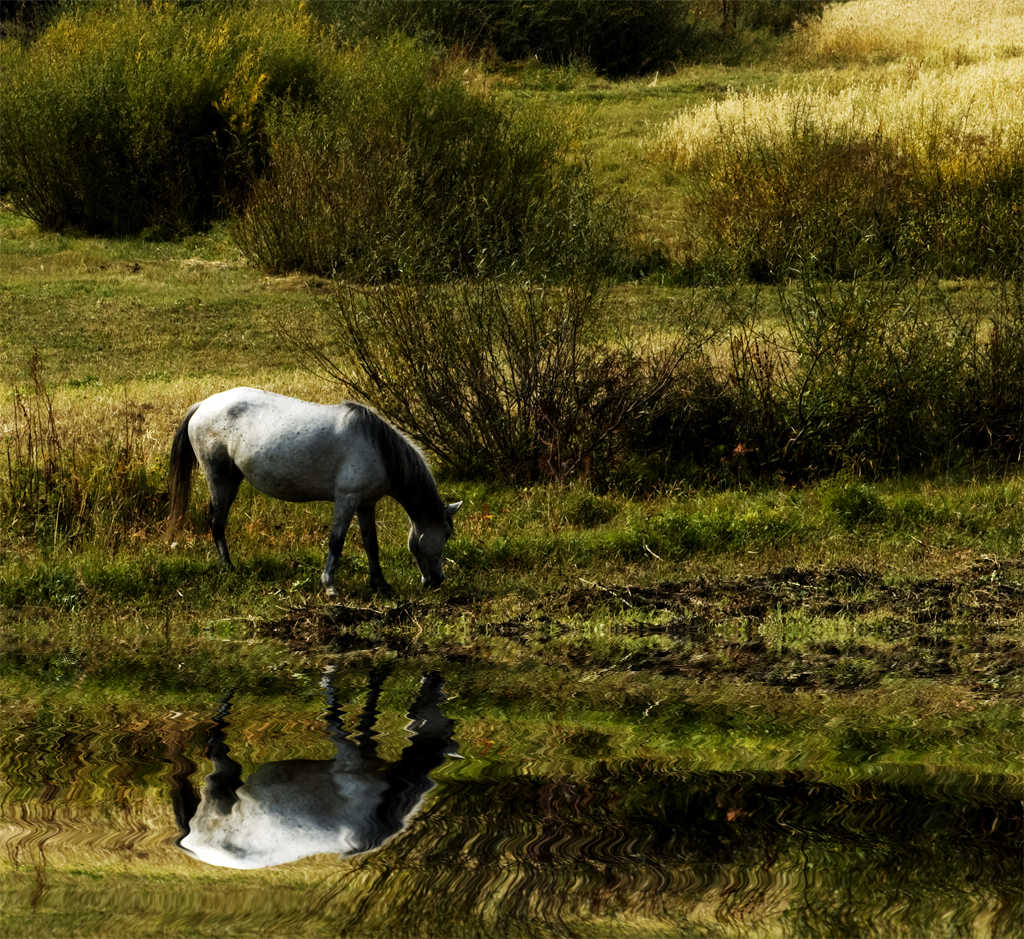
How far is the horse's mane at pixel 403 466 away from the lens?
10458 mm

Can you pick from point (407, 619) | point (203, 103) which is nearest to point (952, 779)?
point (407, 619)

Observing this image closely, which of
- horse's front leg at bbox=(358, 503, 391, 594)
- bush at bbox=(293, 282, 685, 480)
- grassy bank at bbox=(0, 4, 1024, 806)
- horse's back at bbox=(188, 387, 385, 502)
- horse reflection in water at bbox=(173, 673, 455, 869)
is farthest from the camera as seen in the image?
bush at bbox=(293, 282, 685, 480)

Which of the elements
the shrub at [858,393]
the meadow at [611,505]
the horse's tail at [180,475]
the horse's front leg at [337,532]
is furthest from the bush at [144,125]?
the horse's front leg at [337,532]

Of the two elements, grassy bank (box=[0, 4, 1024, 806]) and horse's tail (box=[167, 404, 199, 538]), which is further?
horse's tail (box=[167, 404, 199, 538])

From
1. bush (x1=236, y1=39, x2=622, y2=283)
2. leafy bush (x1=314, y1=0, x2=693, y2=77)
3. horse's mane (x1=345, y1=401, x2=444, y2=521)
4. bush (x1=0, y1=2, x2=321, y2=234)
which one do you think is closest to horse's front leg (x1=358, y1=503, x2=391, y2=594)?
horse's mane (x1=345, y1=401, x2=444, y2=521)

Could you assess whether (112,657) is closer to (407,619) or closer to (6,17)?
(407,619)

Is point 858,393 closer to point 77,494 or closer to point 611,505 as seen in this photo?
point 611,505

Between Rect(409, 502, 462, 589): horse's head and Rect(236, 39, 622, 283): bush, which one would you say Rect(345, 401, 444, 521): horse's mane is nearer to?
Rect(409, 502, 462, 589): horse's head

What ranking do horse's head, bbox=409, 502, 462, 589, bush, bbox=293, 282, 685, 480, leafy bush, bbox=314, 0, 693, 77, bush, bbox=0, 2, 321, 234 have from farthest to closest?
leafy bush, bbox=314, 0, 693, 77
bush, bbox=0, 2, 321, 234
bush, bbox=293, 282, 685, 480
horse's head, bbox=409, 502, 462, 589

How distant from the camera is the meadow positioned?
7.98 m

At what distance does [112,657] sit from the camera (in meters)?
9.32

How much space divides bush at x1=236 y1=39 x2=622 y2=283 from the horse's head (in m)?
7.77

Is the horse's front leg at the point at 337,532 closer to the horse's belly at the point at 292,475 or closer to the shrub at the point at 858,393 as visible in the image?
the horse's belly at the point at 292,475

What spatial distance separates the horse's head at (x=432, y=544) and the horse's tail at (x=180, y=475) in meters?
1.94
